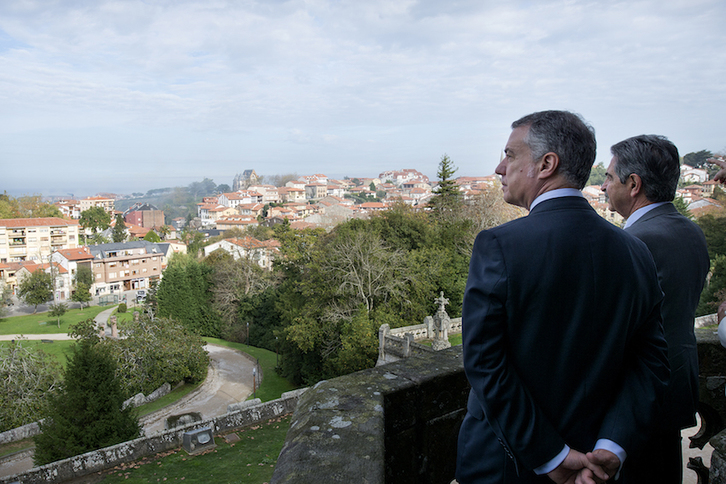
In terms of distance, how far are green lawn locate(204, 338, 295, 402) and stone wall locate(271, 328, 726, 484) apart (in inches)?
794

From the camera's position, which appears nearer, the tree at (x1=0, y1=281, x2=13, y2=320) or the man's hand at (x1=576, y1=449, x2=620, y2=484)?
the man's hand at (x1=576, y1=449, x2=620, y2=484)

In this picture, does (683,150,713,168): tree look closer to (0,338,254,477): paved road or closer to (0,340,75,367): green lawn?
(0,338,254,477): paved road

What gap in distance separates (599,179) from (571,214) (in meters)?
99.4

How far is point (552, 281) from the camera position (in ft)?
4.37

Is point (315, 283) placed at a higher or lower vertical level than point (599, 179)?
lower

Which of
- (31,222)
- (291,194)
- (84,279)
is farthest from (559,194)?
(291,194)

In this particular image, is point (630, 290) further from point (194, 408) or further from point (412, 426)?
point (194, 408)

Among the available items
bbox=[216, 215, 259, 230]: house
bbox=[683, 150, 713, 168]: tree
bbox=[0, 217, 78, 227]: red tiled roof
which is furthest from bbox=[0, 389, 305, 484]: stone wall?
bbox=[683, 150, 713, 168]: tree

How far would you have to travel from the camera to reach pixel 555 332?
53.7 inches

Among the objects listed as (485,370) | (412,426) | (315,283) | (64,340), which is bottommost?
(64,340)

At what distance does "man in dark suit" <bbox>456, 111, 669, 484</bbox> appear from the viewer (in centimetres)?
132

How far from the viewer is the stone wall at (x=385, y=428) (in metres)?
1.54

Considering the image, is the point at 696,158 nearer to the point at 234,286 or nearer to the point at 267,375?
the point at 234,286

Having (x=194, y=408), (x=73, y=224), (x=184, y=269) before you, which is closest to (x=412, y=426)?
(x=194, y=408)
